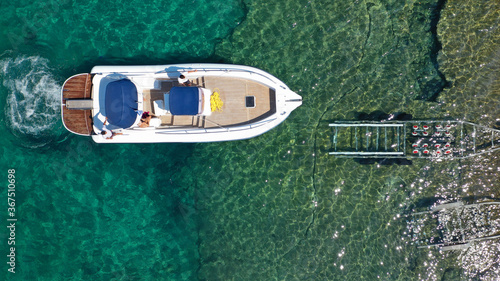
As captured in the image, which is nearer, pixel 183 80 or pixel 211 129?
pixel 183 80

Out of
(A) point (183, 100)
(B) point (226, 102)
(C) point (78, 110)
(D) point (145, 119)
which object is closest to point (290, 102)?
(B) point (226, 102)

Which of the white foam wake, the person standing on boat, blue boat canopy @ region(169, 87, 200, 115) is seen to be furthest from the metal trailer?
the white foam wake

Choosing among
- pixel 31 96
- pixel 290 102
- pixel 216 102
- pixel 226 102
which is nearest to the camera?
pixel 216 102

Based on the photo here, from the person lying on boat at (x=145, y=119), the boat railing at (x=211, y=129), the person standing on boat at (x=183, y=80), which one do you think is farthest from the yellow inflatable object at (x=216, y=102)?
the person lying on boat at (x=145, y=119)

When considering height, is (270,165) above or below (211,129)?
below

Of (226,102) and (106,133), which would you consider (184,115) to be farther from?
(106,133)

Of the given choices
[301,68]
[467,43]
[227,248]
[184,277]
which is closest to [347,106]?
[301,68]

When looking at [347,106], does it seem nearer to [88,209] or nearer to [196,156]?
[196,156]

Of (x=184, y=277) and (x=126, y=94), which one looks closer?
(x=126, y=94)
